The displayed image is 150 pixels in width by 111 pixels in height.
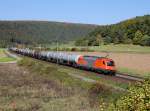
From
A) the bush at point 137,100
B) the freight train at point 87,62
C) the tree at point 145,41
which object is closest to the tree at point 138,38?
the tree at point 145,41

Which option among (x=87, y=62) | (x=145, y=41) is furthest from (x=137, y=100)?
(x=145, y=41)

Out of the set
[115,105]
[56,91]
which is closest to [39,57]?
[56,91]

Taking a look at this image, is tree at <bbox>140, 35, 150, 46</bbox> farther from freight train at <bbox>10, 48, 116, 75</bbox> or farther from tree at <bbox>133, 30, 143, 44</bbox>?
freight train at <bbox>10, 48, 116, 75</bbox>

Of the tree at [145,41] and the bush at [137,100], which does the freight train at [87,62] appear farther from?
the tree at [145,41]

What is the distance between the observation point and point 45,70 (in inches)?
2197

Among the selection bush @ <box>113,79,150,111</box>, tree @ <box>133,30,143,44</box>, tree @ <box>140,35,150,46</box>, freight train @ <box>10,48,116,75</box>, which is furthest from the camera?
tree @ <box>133,30,143,44</box>

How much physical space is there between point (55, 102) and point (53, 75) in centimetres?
2319

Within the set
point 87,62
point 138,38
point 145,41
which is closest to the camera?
point 87,62

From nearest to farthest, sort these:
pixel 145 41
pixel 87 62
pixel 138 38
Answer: pixel 87 62 < pixel 145 41 < pixel 138 38

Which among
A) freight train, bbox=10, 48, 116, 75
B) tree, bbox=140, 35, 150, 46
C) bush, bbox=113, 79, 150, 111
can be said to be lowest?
tree, bbox=140, 35, 150, 46

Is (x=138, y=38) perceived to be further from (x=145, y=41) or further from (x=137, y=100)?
(x=137, y=100)

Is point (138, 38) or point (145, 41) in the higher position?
point (138, 38)

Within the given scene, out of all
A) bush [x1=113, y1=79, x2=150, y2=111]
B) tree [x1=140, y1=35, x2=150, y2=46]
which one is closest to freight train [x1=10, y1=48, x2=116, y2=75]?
bush [x1=113, y1=79, x2=150, y2=111]

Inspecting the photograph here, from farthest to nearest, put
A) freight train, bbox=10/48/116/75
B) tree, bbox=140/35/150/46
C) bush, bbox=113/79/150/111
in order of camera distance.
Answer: tree, bbox=140/35/150/46, freight train, bbox=10/48/116/75, bush, bbox=113/79/150/111
